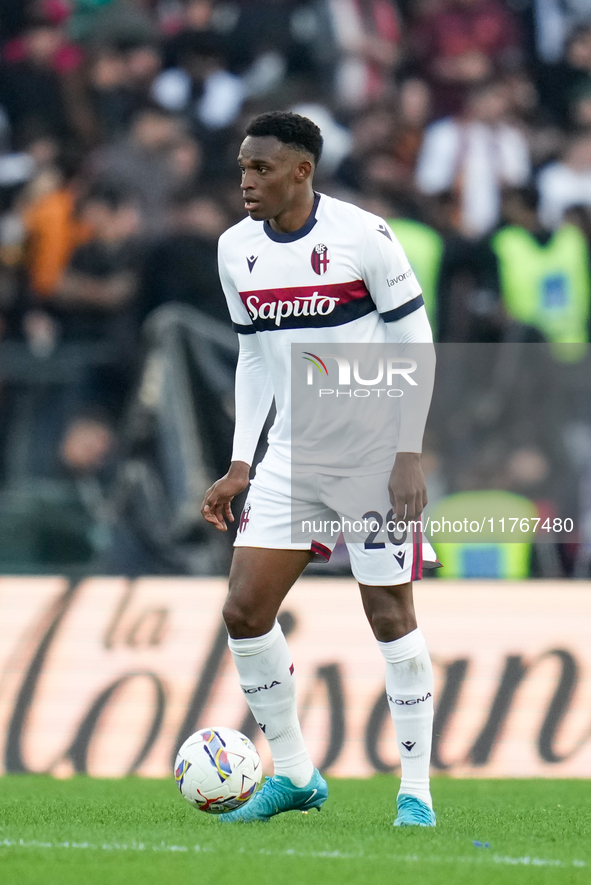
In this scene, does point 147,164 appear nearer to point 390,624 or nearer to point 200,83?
point 200,83

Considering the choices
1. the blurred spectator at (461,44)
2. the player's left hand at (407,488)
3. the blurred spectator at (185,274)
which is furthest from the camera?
the blurred spectator at (461,44)

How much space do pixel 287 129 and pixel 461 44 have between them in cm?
723

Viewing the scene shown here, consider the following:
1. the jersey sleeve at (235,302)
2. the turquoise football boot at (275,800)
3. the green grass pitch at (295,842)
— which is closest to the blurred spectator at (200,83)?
the jersey sleeve at (235,302)

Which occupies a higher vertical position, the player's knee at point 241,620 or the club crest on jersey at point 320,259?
the club crest on jersey at point 320,259

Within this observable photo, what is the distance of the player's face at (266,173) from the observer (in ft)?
14.1

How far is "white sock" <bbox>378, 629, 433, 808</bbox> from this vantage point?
14.3ft

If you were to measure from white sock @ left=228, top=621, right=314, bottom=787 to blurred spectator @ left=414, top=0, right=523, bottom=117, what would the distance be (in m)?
7.16

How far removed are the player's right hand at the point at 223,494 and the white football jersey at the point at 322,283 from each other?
0.59 ft

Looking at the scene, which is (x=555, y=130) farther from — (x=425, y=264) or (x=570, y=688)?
(x=570, y=688)

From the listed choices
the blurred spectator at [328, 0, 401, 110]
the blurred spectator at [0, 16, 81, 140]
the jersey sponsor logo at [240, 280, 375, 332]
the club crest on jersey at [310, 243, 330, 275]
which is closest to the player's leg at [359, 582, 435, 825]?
the jersey sponsor logo at [240, 280, 375, 332]

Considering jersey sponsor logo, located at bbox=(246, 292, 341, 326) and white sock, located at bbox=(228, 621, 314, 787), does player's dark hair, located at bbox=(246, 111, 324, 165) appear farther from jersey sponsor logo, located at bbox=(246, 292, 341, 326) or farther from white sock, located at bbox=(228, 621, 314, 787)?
white sock, located at bbox=(228, 621, 314, 787)

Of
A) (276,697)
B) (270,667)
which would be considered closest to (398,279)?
(270,667)

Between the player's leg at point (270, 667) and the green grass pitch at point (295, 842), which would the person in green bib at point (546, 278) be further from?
the player's leg at point (270, 667)

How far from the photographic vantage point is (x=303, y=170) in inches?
173
